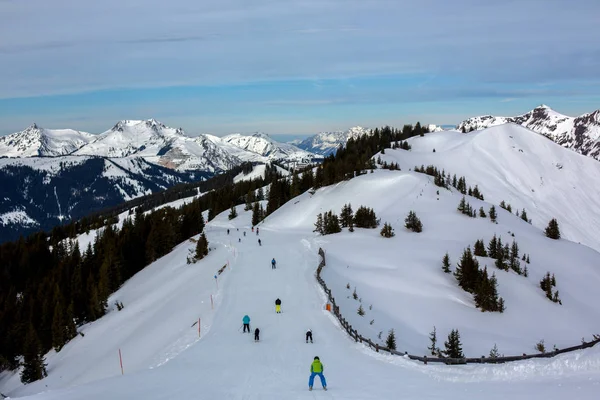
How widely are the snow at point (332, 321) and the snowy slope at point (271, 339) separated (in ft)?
0.41

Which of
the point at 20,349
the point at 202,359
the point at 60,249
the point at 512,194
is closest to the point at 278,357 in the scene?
the point at 202,359

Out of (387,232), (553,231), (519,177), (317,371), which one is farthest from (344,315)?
(519,177)

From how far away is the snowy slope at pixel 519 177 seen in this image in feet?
506

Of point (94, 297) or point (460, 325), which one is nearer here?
point (460, 325)

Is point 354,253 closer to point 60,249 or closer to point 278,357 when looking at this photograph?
point 278,357

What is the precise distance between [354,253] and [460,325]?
63.2 ft

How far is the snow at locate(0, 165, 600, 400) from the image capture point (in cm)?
1941

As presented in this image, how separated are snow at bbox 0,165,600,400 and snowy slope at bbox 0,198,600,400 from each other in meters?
0.13

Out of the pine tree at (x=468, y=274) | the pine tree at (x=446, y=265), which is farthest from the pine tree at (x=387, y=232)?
the pine tree at (x=468, y=274)

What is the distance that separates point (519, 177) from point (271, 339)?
175 meters

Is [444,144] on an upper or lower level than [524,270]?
upper

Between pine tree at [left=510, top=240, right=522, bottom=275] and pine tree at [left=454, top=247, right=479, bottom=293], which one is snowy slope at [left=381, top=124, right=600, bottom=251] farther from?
pine tree at [left=454, top=247, right=479, bottom=293]

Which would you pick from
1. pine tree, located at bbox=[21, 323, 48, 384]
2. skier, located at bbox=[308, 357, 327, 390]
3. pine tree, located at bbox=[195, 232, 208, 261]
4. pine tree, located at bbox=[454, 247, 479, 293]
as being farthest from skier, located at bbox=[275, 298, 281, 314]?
pine tree, located at bbox=[195, 232, 208, 261]

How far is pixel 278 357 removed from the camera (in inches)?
958
